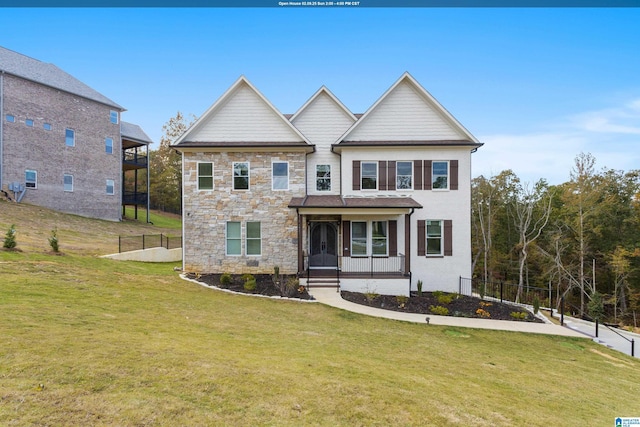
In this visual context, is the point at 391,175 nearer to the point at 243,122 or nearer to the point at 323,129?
the point at 323,129

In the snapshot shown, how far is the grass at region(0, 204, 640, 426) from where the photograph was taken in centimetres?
390

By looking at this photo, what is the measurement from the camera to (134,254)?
17.2 metres

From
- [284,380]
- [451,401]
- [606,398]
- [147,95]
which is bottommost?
A: [606,398]

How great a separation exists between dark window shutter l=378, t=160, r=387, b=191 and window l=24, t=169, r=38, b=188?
26827 mm

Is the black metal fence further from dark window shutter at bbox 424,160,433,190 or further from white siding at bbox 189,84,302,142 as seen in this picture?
dark window shutter at bbox 424,160,433,190

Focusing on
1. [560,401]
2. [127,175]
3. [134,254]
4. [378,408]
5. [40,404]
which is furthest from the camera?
[127,175]

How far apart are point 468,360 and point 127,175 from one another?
5580cm

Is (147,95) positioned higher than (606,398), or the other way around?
(147,95)

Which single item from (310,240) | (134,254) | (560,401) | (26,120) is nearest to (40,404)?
(560,401)

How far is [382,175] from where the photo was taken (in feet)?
51.2

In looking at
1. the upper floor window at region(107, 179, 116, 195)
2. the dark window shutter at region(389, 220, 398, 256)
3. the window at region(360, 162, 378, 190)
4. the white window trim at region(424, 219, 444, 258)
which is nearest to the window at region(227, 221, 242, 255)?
the window at region(360, 162, 378, 190)

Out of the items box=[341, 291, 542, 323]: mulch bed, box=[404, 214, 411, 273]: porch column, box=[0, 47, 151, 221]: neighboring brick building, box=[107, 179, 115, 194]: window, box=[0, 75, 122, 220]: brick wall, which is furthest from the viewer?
box=[107, 179, 115, 194]: window

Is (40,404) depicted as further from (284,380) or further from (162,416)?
(284,380)

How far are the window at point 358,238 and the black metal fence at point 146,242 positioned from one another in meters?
11.1
